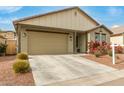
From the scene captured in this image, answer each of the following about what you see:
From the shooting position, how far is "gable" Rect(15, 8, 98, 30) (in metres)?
18.4

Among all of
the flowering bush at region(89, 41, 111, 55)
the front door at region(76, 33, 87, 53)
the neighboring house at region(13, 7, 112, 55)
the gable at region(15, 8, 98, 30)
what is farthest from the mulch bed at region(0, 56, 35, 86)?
Result: the front door at region(76, 33, 87, 53)

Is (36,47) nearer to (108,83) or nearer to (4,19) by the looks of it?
(4,19)

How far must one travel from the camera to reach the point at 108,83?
8.64 m

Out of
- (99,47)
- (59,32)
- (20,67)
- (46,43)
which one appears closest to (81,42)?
(59,32)

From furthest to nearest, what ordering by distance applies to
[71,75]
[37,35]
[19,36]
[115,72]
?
[37,35] < [19,36] < [115,72] < [71,75]

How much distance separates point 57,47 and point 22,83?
1192 cm

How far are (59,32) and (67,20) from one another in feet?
5.51

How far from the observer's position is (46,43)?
62.6 feet

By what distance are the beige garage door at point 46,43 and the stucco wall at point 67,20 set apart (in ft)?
3.36

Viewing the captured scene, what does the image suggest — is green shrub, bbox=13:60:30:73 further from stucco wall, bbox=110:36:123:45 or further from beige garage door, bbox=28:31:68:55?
stucco wall, bbox=110:36:123:45

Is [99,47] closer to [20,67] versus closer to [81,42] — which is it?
[81,42]
